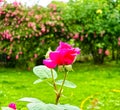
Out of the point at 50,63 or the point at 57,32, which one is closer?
the point at 50,63

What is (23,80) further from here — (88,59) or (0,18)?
(88,59)

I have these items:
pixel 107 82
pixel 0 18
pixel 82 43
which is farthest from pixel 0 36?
pixel 107 82

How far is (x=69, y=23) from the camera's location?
12.7 meters

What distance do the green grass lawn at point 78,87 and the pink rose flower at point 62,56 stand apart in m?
4.68

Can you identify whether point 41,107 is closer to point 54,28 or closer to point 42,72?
point 42,72

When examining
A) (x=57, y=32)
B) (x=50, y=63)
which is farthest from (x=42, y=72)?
(x=57, y=32)

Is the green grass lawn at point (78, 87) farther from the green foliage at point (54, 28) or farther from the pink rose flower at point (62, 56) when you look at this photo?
the pink rose flower at point (62, 56)

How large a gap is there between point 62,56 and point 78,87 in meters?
7.53

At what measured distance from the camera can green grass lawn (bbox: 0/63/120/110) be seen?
720 cm

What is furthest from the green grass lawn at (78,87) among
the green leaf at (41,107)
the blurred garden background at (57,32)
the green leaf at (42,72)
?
the green leaf at (41,107)

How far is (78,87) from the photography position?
8742 millimetres

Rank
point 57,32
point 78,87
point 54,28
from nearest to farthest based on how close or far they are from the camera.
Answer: point 78,87, point 54,28, point 57,32

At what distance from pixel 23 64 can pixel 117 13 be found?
2909mm

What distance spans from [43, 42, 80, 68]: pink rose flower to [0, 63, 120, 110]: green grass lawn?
4.68 meters
